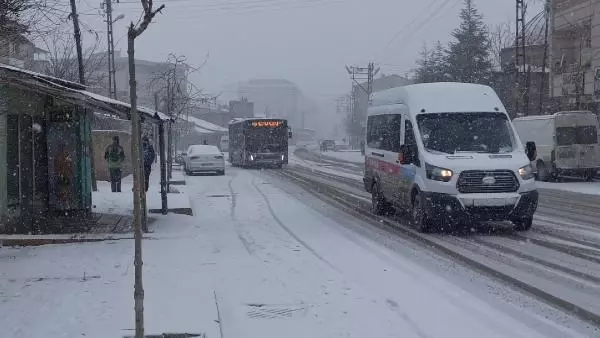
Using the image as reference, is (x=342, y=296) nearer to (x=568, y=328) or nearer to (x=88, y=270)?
(x=568, y=328)

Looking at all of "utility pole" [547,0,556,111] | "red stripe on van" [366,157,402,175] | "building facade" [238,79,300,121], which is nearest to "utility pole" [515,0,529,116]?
"utility pole" [547,0,556,111]

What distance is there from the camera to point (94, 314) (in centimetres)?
700

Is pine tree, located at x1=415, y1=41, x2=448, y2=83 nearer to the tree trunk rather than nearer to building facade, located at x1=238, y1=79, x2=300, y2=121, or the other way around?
the tree trunk

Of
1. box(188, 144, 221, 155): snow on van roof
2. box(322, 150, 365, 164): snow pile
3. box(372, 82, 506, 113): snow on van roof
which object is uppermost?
box(372, 82, 506, 113): snow on van roof

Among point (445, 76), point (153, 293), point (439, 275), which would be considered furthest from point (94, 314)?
point (445, 76)

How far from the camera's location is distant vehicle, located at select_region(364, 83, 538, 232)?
1273 cm

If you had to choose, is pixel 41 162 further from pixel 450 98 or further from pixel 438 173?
pixel 450 98

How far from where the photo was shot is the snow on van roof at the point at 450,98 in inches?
555

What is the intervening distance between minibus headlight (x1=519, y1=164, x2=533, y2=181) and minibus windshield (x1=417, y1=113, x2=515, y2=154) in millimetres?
608

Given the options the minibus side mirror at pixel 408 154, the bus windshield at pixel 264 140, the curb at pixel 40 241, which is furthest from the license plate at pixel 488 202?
the bus windshield at pixel 264 140

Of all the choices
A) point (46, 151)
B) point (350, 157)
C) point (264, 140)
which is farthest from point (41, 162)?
point (350, 157)

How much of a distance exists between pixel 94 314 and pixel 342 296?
8.76 ft

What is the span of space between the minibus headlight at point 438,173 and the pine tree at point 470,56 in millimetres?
43074

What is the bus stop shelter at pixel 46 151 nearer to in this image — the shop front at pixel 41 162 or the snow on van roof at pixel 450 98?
the shop front at pixel 41 162
